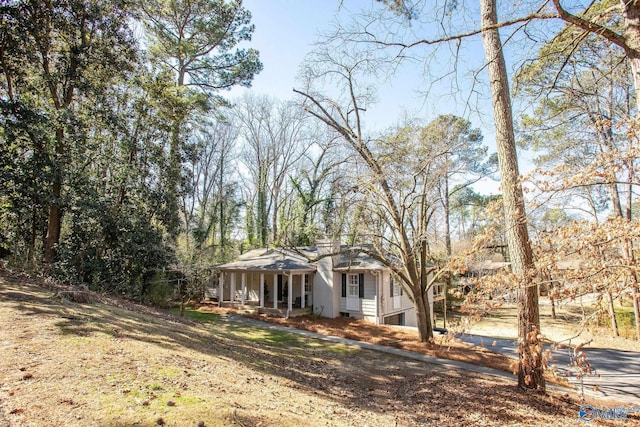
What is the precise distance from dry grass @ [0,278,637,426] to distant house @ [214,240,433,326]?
6.56 m

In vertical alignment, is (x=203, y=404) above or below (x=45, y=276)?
below

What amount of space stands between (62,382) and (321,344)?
30.5ft

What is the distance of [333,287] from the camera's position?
58.2 feet

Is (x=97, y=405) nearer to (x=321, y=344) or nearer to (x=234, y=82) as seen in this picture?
(x=321, y=344)

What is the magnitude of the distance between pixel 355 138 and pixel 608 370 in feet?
36.8

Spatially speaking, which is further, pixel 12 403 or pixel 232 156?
pixel 232 156

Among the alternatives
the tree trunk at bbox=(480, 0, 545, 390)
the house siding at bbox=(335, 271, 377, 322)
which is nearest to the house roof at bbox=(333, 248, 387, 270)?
the house siding at bbox=(335, 271, 377, 322)

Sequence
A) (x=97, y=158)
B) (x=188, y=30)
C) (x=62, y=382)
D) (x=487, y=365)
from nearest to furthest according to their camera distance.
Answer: (x=62, y=382) → (x=487, y=365) → (x=97, y=158) → (x=188, y=30)

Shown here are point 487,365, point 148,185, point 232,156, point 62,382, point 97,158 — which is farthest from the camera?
point 232,156

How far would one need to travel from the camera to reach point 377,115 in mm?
13172

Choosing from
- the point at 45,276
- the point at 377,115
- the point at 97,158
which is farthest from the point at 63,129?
the point at 377,115

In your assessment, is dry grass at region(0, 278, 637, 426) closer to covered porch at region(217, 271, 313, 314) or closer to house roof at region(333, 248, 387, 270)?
house roof at region(333, 248, 387, 270)

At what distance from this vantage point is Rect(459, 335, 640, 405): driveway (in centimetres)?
811

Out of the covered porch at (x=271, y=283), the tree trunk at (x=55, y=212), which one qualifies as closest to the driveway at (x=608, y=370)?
the covered porch at (x=271, y=283)
